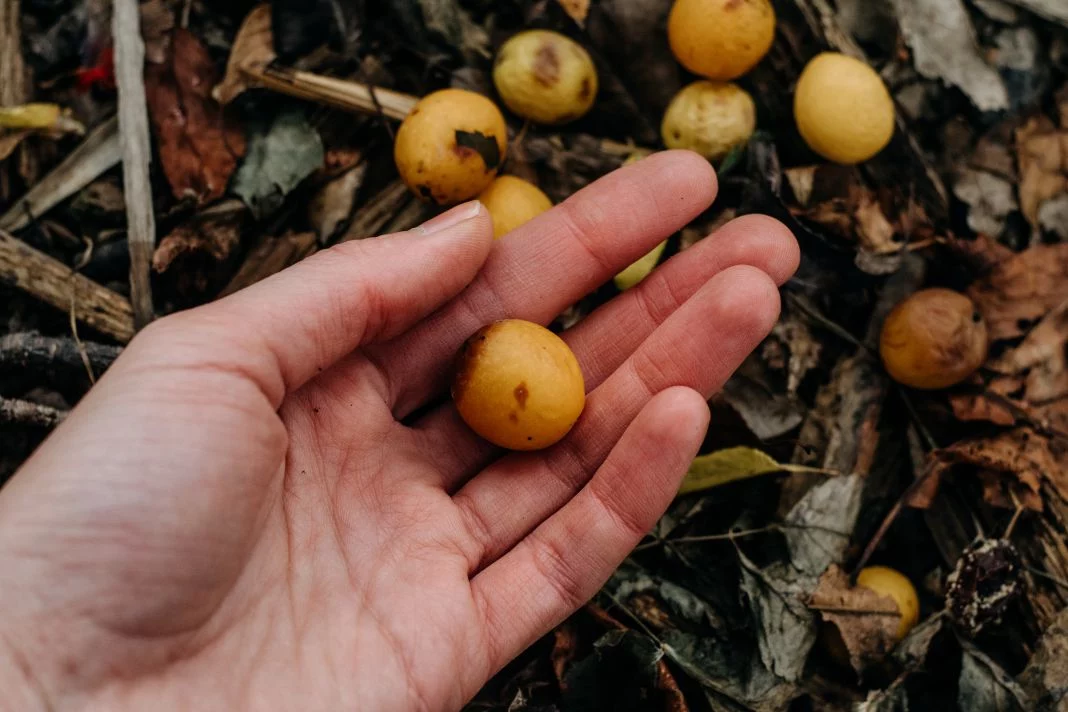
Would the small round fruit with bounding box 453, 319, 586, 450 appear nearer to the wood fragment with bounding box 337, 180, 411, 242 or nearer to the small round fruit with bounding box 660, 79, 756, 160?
the wood fragment with bounding box 337, 180, 411, 242

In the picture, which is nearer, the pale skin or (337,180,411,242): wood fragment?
the pale skin

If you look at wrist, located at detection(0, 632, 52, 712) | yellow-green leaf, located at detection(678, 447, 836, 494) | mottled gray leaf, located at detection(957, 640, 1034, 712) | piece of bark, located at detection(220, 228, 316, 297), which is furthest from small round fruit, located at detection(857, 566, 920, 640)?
wrist, located at detection(0, 632, 52, 712)

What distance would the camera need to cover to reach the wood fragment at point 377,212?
12.2ft

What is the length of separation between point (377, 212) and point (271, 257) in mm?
472

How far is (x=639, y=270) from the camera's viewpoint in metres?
3.46

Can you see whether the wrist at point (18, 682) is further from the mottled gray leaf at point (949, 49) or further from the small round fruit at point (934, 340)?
the mottled gray leaf at point (949, 49)

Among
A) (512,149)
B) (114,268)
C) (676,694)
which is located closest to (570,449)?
(676,694)

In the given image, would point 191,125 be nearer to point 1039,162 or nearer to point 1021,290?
point 1021,290

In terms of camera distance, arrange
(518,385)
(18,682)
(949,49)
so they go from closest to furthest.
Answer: (18,682)
(518,385)
(949,49)

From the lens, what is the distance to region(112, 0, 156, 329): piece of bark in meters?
3.47

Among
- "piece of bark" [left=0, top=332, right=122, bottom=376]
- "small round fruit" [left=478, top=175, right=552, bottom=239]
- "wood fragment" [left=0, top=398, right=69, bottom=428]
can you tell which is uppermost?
"small round fruit" [left=478, top=175, right=552, bottom=239]

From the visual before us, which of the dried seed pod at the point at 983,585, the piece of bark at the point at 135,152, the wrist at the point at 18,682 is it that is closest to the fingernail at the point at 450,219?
the piece of bark at the point at 135,152

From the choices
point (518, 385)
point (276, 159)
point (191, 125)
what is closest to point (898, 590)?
point (518, 385)

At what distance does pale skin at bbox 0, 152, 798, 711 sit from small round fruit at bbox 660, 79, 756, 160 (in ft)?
1.85
